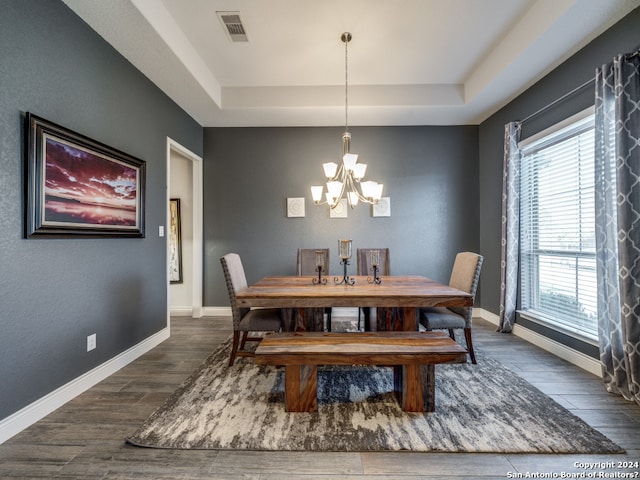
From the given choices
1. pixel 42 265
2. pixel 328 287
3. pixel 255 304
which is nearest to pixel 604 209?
pixel 328 287

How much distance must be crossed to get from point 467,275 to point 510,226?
121cm

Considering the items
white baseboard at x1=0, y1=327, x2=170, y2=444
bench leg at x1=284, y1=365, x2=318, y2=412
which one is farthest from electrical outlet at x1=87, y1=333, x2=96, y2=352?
bench leg at x1=284, y1=365, x2=318, y2=412

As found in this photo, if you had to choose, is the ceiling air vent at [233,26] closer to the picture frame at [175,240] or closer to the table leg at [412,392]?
the picture frame at [175,240]

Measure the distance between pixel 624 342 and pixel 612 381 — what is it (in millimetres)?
305

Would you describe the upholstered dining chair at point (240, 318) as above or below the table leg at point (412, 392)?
above

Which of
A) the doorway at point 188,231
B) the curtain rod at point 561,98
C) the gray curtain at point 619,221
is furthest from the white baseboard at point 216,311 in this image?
the curtain rod at point 561,98

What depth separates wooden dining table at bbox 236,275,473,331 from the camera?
6.95 ft

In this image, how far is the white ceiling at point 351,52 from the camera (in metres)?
2.41

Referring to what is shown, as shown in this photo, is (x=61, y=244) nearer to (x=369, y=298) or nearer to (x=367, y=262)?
(x=369, y=298)

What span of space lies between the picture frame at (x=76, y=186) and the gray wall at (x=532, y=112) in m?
3.97

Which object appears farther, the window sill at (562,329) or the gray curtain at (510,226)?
the gray curtain at (510,226)

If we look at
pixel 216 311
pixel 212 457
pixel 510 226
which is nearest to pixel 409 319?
pixel 212 457

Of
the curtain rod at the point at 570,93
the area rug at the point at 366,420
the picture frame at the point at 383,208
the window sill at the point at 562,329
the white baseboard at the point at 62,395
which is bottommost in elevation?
the area rug at the point at 366,420

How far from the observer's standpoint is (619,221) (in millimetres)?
2152
